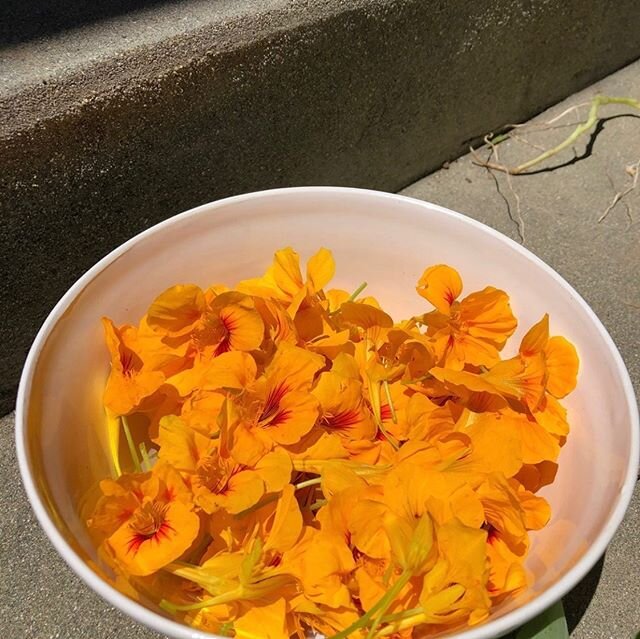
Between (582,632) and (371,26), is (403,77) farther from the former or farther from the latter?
(582,632)

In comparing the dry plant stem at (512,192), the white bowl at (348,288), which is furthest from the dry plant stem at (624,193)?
the white bowl at (348,288)

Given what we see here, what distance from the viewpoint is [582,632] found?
2.22ft

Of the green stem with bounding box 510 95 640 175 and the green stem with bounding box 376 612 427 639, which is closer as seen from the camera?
the green stem with bounding box 376 612 427 639

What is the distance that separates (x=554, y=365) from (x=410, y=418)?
13 centimetres

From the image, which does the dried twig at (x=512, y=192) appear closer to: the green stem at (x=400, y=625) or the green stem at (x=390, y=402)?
the green stem at (x=390, y=402)

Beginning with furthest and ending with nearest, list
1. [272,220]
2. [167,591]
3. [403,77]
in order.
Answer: [403,77] < [272,220] < [167,591]

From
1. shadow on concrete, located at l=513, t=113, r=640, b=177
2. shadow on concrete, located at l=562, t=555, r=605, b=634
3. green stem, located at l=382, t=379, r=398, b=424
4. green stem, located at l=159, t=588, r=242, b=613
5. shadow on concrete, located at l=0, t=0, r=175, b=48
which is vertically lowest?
shadow on concrete, located at l=562, t=555, r=605, b=634

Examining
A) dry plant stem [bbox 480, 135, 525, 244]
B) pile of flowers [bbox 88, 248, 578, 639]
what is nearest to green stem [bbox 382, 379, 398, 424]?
pile of flowers [bbox 88, 248, 578, 639]

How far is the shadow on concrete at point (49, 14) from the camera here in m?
0.62

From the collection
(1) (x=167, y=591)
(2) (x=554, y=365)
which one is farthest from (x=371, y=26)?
(1) (x=167, y=591)

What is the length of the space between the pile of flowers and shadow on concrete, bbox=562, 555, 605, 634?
25 centimetres

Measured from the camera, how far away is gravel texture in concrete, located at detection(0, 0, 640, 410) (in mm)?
602

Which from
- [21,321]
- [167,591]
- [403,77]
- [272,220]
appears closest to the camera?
[167,591]

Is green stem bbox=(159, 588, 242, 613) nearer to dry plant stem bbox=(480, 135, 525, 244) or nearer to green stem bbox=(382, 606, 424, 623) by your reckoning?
green stem bbox=(382, 606, 424, 623)
